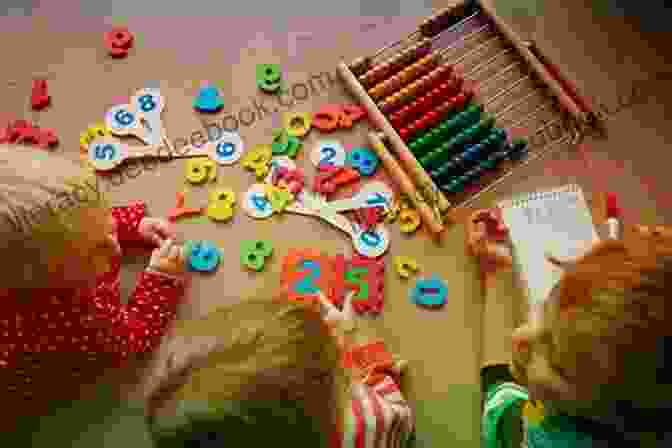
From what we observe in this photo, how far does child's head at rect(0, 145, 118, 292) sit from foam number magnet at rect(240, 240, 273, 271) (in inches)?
12.9

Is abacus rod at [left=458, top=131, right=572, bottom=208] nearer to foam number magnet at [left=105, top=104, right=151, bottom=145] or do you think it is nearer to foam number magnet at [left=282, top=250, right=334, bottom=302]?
foam number magnet at [left=282, top=250, right=334, bottom=302]

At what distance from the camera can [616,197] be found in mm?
1260

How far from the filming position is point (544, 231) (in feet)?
3.92

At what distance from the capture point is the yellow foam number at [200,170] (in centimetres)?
128

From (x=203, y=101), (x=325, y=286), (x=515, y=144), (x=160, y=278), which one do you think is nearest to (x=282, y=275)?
(x=325, y=286)

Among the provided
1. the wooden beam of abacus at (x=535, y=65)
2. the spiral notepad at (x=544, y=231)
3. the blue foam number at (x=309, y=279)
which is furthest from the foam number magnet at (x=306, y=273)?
the wooden beam of abacus at (x=535, y=65)

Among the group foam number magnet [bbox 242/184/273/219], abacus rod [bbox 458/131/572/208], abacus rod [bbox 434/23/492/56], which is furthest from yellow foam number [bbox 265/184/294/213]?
abacus rod [bbox 434/23/492/56]

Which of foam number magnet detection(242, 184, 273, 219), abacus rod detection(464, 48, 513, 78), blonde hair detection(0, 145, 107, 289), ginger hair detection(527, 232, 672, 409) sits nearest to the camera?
ginger hair detection(527, 232, 672, 409)

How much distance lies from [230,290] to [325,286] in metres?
0.17

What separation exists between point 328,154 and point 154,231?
1.14 ft

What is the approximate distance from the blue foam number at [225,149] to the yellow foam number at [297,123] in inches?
4.4

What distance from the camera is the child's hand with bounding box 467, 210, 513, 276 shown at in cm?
118

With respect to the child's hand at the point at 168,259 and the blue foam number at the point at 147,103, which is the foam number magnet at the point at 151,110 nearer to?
the blue foam number at the point at 147,103

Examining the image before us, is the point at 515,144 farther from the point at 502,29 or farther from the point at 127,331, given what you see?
the point at 127,331
